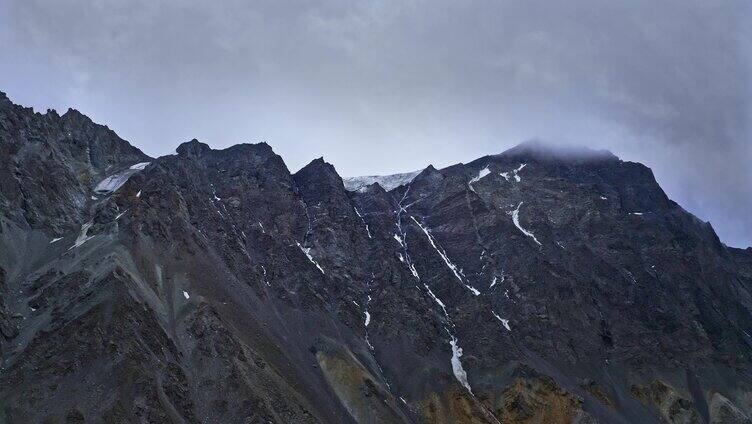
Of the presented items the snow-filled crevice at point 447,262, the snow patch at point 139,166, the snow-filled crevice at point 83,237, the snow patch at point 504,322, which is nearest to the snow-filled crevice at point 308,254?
the snow-filled crevice at point 447,262

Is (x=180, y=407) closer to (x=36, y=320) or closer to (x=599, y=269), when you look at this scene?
(x=36, y=320)

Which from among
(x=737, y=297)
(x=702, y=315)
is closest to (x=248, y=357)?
(x=702, y=315)

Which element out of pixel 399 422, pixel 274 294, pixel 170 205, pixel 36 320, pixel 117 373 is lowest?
pixel 399 422

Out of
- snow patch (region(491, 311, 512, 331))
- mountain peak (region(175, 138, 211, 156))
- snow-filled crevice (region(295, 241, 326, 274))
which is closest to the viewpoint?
snow patch (region(491, 311, 512, 331))

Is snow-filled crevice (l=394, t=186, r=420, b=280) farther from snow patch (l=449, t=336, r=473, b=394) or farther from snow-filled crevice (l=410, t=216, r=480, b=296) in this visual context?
snow patch (l=449, t=336, r=473, b=394)

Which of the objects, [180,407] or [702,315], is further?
[702,315]

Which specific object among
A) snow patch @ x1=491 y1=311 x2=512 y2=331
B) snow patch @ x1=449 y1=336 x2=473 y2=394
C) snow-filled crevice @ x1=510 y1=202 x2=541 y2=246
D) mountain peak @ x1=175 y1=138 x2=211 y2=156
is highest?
mountain peak @ x1=175 y1=138 x2=211 y2=156

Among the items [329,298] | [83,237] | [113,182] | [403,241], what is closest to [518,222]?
[403,241]

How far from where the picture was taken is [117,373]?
7469cm

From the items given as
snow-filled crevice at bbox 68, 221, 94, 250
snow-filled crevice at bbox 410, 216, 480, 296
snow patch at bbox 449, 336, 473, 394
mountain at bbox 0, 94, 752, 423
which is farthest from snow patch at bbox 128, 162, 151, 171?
snow patch at bbox 449, 336, 473, 394

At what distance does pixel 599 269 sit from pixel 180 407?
12288 cm

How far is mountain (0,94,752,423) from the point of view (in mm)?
82000

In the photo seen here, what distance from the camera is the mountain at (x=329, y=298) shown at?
82.0 m

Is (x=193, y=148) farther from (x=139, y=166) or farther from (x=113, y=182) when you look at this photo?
(x=113, y=182)
